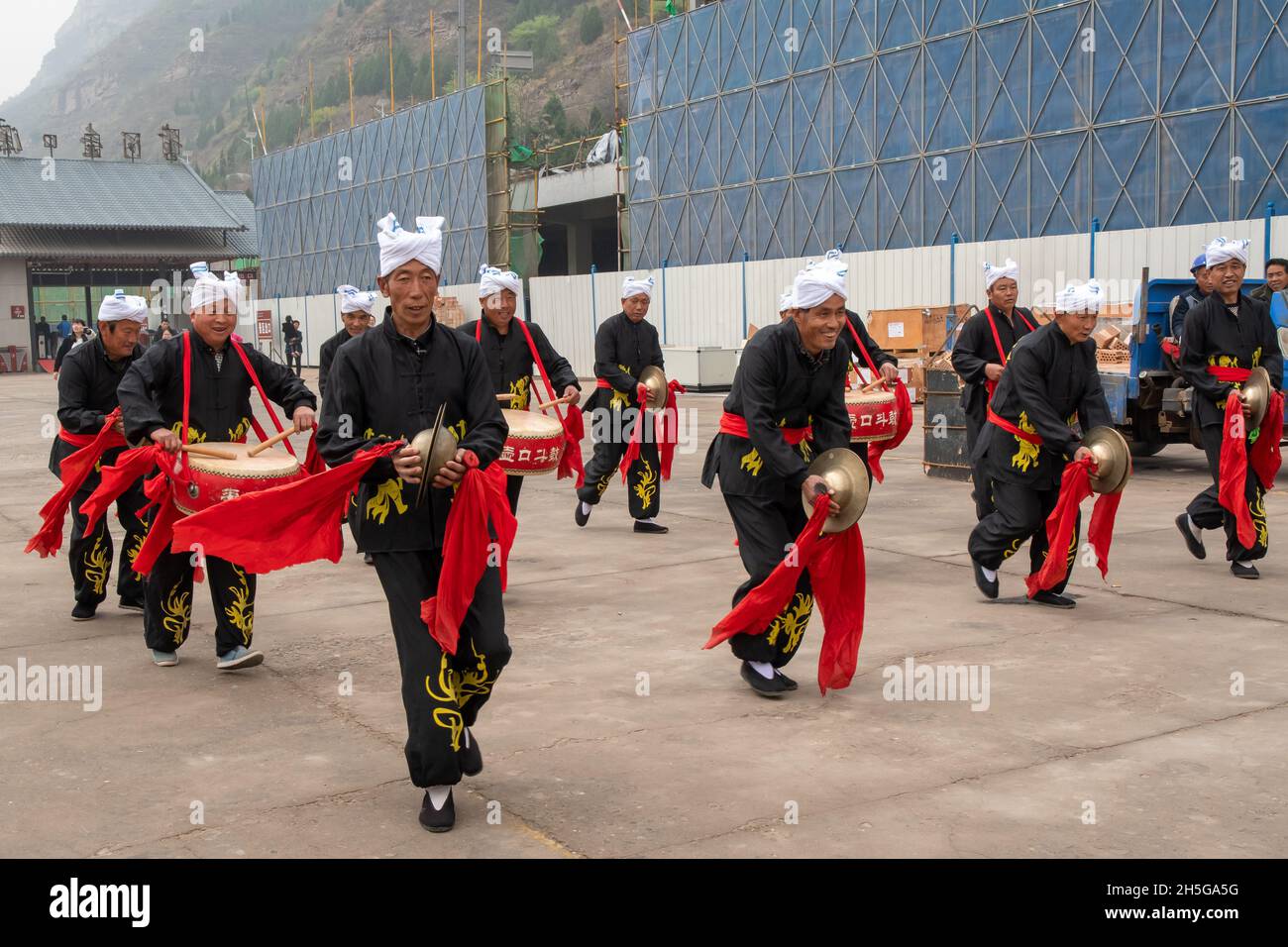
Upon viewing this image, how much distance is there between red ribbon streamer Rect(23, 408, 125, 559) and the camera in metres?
7.62

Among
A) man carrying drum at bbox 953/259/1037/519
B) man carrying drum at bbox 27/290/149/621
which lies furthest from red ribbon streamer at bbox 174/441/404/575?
man carrying drum at bbox 953/259/1037/519

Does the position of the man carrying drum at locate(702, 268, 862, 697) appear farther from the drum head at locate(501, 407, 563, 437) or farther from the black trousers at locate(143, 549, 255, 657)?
the black trousers at locate(143, 549, 255, 657)

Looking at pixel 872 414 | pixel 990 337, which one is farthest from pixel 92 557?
pixel 990 337

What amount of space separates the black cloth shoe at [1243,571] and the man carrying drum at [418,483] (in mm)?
5357

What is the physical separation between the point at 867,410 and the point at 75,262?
170 feet

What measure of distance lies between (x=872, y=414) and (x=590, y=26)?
92.1m

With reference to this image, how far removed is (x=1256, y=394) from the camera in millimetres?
8250

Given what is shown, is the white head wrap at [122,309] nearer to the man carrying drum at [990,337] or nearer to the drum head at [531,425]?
the drum head at [531,425]

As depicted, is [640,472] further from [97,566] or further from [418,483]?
[418,483]

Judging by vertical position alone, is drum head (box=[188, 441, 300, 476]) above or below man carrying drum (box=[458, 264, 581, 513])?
below

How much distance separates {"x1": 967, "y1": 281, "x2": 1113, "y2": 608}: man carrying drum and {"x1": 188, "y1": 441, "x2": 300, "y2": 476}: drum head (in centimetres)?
380

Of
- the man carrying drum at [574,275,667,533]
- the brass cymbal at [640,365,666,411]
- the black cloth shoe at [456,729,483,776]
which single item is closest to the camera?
the black cloth shoe at [456,729,483,776]

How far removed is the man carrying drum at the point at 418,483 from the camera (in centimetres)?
445
